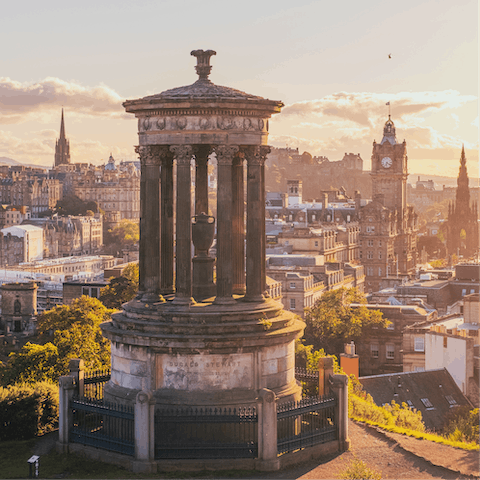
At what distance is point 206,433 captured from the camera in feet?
94.9

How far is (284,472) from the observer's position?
92.6 ft

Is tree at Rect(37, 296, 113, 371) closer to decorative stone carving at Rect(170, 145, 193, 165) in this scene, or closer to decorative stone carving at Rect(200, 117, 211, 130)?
decorative stone carving at Rect(170, 145, 193, 165)

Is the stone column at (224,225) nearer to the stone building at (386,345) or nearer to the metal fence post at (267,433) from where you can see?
the metal fence post at (267,433)

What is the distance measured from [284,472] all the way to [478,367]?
44313mm

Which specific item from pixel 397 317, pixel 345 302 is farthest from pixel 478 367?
pixel 345 302

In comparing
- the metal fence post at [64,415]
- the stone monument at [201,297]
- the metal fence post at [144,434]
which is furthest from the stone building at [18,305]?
the metal fence post at [144,434]

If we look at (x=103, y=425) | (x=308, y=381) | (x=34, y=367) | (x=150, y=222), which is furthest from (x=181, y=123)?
(x=34, y=367)

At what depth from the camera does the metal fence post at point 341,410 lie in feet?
99.7

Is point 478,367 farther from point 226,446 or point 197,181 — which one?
point 226,446

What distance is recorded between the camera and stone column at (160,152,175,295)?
3272 cm

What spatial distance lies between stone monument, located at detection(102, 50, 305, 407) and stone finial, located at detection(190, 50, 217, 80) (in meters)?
0.54

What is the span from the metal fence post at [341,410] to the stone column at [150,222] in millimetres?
6025

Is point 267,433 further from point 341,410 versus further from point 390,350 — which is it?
point 390,350

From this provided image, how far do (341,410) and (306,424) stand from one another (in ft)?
3.88
